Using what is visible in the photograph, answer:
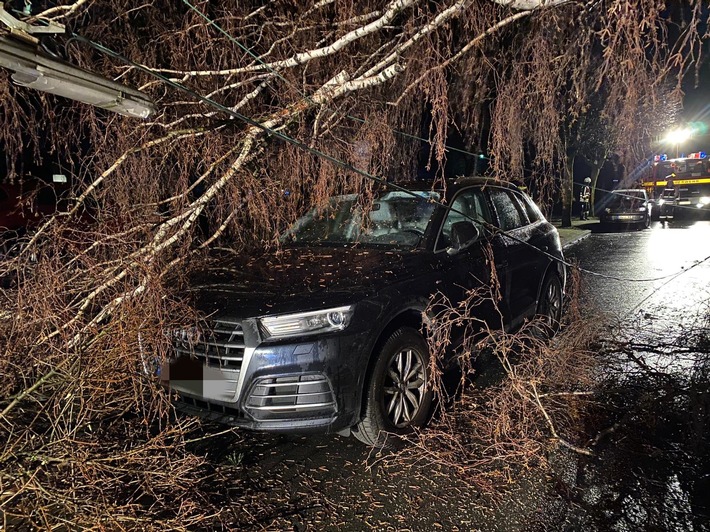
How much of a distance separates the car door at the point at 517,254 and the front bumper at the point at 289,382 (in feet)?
7.14

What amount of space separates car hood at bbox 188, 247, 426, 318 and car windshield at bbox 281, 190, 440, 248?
10.4 inches

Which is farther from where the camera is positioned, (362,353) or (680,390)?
(680,390)

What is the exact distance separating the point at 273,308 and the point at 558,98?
135 inches

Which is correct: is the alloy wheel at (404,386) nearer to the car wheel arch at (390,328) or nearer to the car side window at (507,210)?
the car wheel arch at (390,328)

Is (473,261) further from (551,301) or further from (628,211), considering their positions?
(628,211)

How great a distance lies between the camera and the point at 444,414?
3424 millimetres

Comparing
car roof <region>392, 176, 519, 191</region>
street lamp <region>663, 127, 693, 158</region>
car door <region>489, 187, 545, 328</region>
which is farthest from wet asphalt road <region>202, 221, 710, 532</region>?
street lamp <region>663, 127, 693, 158</region>

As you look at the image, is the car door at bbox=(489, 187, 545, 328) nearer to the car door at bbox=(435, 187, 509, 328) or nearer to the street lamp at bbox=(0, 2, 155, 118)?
→ the car door at bbox=(435, 187, 509, 328)

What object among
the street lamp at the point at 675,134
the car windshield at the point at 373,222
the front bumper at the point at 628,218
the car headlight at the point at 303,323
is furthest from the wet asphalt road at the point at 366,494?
the front bumper at the point at 628,218

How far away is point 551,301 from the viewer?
560 centimetres

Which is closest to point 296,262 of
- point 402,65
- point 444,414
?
point 444,414

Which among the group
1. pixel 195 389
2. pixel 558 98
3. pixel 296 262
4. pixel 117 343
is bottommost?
pixel 195 389

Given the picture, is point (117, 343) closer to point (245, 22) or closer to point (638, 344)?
point (245, 22)

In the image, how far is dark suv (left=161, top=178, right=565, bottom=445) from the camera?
9.10ft
